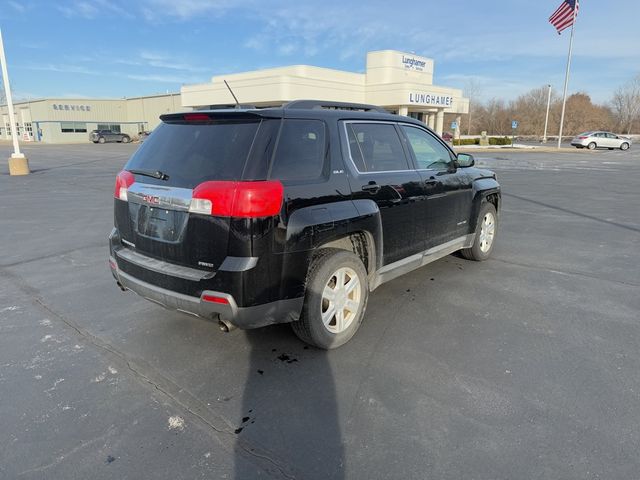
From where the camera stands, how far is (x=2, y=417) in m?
2.78

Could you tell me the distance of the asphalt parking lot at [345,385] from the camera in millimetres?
2426

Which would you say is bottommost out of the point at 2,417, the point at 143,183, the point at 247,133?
the point at 2,417

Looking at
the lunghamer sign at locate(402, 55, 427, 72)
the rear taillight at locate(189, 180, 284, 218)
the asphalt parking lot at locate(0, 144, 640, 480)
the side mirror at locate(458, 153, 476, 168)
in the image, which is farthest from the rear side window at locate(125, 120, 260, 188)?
the lunghamer sign at locate(402, 55, 427, 72)

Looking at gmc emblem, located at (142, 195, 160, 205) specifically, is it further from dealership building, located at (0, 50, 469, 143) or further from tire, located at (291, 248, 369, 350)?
dealership building, located at (0, 50, 469, 143)

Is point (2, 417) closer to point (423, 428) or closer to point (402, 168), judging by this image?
point (423, 428)

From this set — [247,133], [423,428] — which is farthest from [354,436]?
[247,133]

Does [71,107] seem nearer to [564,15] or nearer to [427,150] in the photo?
[564,15]

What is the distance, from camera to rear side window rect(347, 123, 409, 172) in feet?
12.6

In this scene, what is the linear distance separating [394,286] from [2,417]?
12.1 ft

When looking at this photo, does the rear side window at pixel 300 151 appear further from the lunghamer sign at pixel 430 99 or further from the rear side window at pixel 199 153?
the lunghamer sign at pixel 430 99

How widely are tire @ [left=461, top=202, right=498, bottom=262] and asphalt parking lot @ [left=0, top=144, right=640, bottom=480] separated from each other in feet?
1.14

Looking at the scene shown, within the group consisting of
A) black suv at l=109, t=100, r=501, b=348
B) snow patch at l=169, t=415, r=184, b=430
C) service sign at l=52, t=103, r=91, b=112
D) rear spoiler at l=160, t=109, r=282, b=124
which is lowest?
snow patch at l=169, t=415, r=184, b=430

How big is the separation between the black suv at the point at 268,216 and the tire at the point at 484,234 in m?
1.82

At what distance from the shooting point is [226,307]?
2.98 metres
